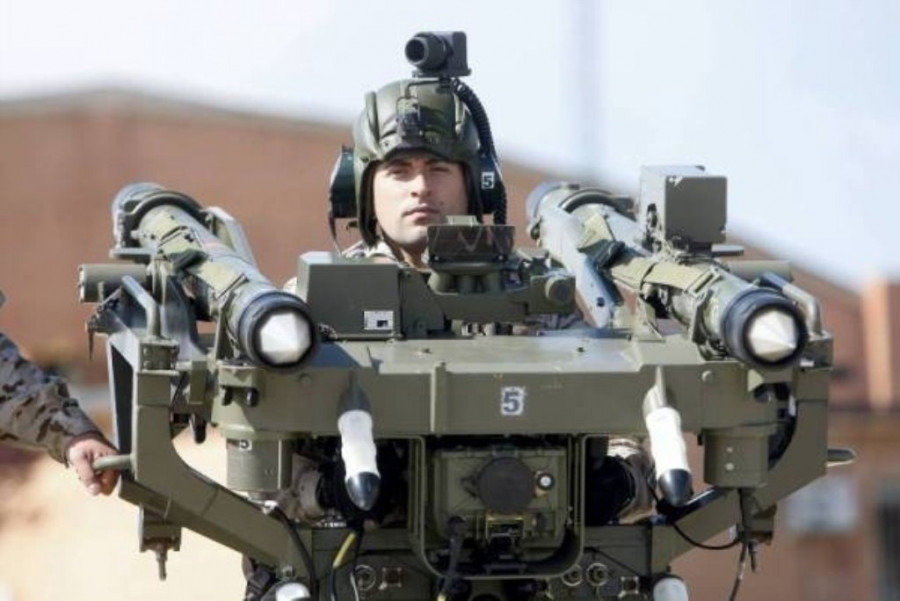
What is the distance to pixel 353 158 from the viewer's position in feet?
42.8

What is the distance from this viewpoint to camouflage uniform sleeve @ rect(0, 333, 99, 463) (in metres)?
12.6

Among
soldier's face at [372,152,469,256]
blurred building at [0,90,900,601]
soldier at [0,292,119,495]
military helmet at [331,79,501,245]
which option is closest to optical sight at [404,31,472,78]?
military helmet at [331,79,501,245]

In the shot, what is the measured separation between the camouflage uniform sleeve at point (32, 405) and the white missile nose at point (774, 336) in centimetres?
285

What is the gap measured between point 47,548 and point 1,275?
26.6ft

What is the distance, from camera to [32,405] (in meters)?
12.7

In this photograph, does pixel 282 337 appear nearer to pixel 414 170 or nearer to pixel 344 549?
pixel 344 549

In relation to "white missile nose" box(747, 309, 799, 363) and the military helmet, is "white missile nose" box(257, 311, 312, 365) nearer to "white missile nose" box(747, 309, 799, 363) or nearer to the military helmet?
"white missile nose" box(747, 309, 799, 363)

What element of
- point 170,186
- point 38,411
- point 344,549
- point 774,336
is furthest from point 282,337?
point 170,186

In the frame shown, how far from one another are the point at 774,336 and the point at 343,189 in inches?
101

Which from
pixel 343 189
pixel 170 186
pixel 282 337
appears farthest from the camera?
pixel 170 186

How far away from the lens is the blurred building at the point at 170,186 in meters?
29.2

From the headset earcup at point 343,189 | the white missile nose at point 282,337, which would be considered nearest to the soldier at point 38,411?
the headset earcup at point 343,189

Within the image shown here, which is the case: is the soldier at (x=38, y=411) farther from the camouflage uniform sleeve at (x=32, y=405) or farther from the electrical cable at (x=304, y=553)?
the electrical cable at (x=304, y=553)

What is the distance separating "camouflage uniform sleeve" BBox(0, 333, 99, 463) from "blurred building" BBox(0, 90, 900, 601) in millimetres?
15743
